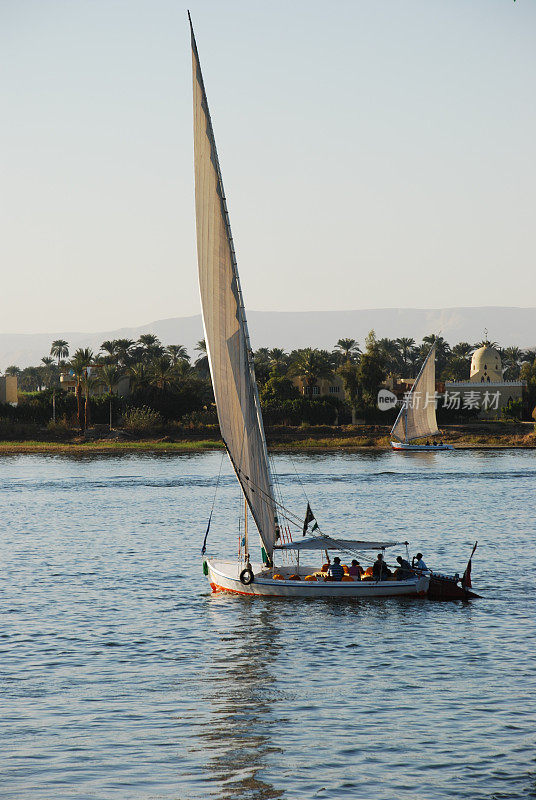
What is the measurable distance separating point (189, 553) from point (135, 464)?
69.6m

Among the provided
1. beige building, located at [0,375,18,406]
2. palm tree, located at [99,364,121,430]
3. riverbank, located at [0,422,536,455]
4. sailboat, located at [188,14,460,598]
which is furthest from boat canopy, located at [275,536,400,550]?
beige building, located at [0,375,18,406]

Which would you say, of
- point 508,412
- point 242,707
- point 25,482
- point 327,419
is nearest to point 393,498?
point 25,482

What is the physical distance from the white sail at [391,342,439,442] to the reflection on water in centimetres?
9460

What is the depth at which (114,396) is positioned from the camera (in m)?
143

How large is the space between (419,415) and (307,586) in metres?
97.8

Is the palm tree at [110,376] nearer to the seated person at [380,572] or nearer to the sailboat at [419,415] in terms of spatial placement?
the sailboat at [419,415]

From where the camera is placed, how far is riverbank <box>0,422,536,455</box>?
133750mm

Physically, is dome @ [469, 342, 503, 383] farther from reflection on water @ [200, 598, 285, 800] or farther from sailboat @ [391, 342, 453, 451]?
reflection on water @ [200, 598, 285, 800]

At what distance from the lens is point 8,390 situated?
15562 centimetres

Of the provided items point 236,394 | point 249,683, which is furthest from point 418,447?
point 249,683

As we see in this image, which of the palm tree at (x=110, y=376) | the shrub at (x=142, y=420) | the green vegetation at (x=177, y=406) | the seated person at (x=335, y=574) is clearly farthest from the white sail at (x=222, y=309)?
the palm tree at (x=110, y=376)

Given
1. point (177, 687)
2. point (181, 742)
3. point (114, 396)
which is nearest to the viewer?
point (181, 742)

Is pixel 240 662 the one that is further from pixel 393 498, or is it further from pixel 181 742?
pixel 393 498

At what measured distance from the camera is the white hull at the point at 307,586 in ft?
116
